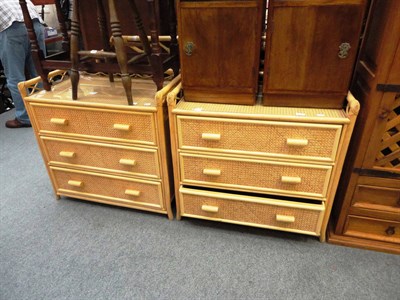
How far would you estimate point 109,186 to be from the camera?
1495 mm

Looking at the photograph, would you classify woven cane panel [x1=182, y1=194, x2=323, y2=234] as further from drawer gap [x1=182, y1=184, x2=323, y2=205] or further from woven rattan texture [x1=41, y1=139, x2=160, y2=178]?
woven rattan texture [x1=41, y1=139, x2=160, y2=178]

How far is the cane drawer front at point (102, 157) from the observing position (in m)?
1.34

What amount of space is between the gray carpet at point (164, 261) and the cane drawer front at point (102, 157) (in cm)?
29

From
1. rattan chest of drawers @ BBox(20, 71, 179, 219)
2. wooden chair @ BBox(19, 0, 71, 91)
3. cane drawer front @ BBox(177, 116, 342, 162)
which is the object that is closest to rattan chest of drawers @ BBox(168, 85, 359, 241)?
cane drawer front @ BBox(177, 116, 342, 162)

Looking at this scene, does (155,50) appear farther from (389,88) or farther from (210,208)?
(389,88)

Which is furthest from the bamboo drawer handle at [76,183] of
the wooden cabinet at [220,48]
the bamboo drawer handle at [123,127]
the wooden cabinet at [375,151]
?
the wooden cabinet at [375,151]

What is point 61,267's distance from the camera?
1242 mm

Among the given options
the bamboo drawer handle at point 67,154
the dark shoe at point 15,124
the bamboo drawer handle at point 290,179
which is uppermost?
the bamboo drawer handle at point 290,179

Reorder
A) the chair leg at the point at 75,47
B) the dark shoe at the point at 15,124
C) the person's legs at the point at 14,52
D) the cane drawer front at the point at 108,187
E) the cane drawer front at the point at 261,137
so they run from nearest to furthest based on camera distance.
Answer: the cane drawer front at the point at 261,137
the chair leg at the point at 75,47
the cane drawer front at the point at 108,187
the person's legs at the point at 14,52
the dark shoe at the point at 15,124

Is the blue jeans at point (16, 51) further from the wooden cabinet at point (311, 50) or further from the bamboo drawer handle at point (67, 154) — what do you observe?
the wooden cabinet at point (311, 50)

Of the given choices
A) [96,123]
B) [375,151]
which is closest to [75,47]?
[96,123]

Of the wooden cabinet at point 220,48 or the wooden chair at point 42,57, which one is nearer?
the wooden cabinet at point 220,48

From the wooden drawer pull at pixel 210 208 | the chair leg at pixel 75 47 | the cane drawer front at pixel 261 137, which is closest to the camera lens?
the cane drawer front at pixel 261 137

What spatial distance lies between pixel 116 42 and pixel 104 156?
55 cm
